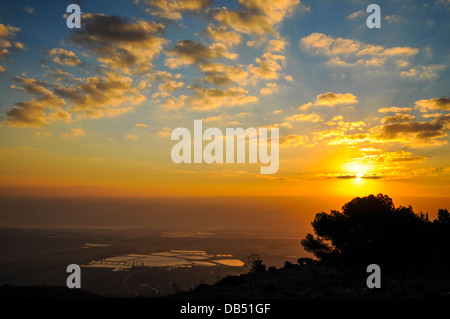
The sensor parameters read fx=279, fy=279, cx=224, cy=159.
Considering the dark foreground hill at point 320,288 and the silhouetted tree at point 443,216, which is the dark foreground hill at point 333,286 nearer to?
the dark foreground hill at point 320,288

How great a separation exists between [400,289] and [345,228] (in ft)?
30.4

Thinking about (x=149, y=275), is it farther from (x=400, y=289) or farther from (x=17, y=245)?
(x=17, y=245)

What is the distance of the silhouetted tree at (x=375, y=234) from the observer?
82.6 ft

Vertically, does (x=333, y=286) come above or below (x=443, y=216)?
below

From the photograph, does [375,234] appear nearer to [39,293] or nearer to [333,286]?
[333,286]

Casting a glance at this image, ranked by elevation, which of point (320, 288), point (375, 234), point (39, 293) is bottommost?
point (39, 293)

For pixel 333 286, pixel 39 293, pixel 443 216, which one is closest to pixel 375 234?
pixel 333 286

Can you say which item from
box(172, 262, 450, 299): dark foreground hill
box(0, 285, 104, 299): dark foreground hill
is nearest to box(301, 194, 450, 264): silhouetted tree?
box(172, 262, 450, 299): dark foreground hill

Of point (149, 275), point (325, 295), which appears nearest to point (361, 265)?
point (325, 295)

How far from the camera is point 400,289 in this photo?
18984 millimetres

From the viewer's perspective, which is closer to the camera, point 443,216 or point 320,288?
point 320,288

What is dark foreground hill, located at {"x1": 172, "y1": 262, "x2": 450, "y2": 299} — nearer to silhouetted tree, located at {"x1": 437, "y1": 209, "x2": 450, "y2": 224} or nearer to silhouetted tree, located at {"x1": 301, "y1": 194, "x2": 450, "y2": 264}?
silhouetted tree, located at {"x1": 301, "y1": 194, "x2": 450, "y2": 264}

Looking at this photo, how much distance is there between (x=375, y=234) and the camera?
26.0m

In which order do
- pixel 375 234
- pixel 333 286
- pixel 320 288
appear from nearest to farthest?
pixel 320 288, pixel 333 286, pixel 375 234
